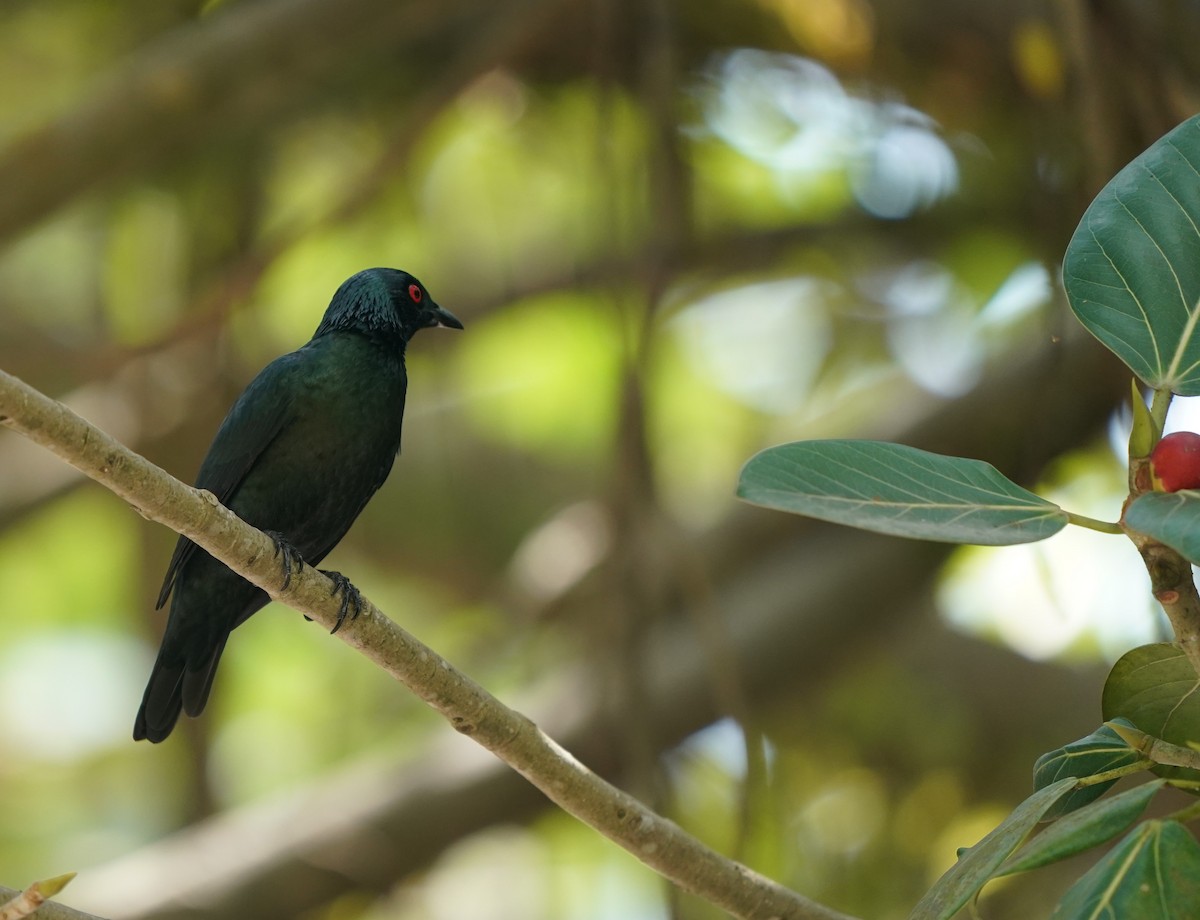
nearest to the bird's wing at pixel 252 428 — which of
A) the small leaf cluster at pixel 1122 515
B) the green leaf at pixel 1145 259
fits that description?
the small leaf cluster at pixel 1122 515

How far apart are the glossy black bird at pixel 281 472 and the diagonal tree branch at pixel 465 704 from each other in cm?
95

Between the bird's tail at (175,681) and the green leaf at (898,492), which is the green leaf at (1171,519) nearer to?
the green leaf at (898,492)

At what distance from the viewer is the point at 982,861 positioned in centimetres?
175

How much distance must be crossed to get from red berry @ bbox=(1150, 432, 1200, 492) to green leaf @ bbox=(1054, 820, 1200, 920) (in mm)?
412

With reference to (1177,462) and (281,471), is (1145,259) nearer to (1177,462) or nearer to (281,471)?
(1177,462)

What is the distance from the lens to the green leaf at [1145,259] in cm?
186

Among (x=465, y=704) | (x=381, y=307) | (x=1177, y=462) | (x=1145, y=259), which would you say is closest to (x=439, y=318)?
(x=381, y=307)

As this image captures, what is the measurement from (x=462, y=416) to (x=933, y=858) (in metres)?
2.97

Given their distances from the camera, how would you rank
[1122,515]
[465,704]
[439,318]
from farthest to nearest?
[439,318], [465,704], [1122,515]

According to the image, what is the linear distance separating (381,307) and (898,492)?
2.22 meters

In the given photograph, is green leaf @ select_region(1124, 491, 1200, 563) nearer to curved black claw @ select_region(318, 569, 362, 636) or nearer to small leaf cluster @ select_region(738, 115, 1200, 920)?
small leaf cluster @ select_region(738, 115, 1200, 920)

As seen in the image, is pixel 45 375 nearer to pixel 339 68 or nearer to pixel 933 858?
pixel 339 68

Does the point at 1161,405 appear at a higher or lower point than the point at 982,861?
higher

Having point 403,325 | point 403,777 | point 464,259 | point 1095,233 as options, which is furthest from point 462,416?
point 1095,233
